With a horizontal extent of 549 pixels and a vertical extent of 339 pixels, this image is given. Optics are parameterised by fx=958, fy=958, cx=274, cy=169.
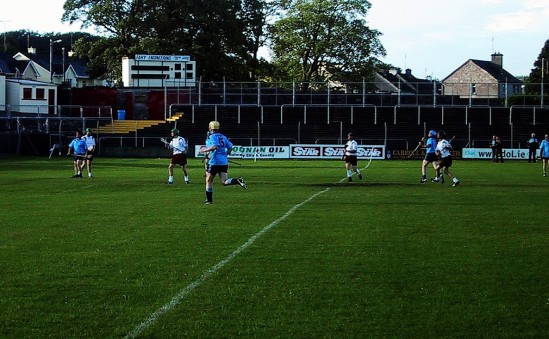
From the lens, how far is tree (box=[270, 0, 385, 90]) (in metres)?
91.6

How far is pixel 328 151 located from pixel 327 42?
32.6 meters

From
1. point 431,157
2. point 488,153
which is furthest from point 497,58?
point 431,157

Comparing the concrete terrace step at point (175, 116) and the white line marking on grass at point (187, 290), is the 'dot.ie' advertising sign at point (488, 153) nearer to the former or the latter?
the concrete terrace step at point (175, 116)

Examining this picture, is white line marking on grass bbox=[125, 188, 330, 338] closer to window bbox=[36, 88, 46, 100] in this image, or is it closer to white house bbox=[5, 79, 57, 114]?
white house bbox=[5, 79, 57, 114]

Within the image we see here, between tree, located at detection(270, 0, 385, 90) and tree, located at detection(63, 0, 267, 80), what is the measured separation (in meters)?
6.97

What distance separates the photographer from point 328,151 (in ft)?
200

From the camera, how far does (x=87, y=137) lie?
1412 inches

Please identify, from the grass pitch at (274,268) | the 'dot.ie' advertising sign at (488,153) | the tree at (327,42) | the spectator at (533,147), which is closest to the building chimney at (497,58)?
the tree at (327,42)

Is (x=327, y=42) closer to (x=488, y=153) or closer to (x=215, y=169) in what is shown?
(x=488, y=153)

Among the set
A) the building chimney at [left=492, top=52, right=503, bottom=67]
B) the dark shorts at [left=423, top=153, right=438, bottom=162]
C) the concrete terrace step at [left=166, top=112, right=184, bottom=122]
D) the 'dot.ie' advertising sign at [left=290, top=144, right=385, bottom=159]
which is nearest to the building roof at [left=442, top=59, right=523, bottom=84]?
the building chimney at [left=492, top=52, right=503, bottom=67]

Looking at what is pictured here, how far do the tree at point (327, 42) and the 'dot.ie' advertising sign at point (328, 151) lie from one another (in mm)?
30808

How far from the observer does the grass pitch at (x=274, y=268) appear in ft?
29.1

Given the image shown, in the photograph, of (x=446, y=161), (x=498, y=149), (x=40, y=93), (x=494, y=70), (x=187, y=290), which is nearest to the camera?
(x=187, y=290)

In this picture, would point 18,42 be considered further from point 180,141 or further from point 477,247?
point 477,247
